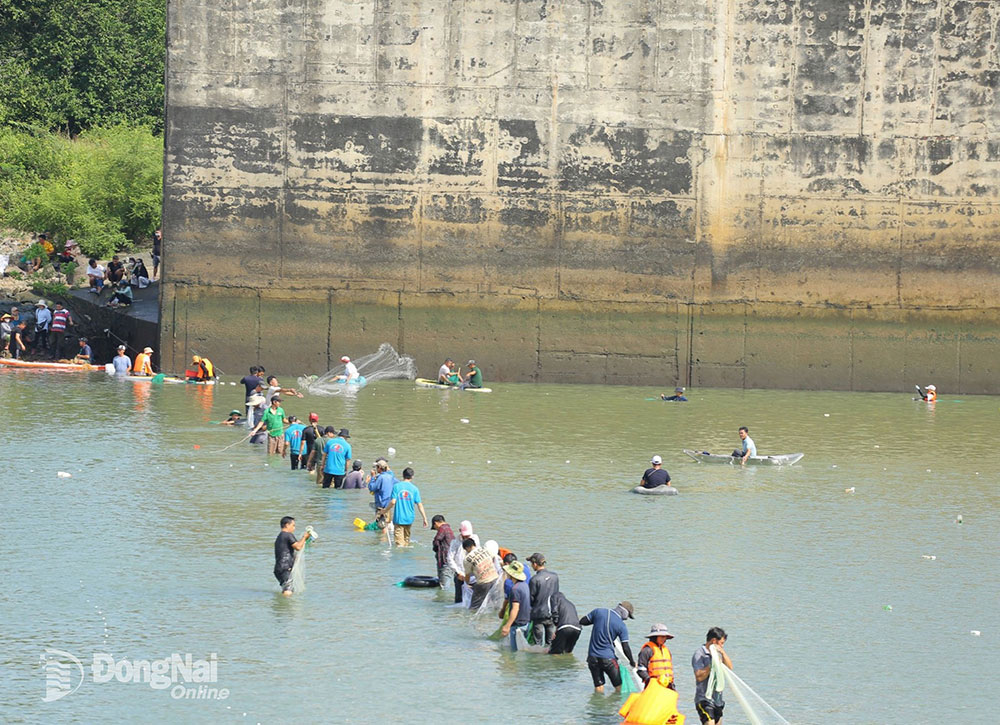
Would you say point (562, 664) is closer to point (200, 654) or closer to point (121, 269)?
point (200, 654)

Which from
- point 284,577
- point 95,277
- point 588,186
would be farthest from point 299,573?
point 95,277

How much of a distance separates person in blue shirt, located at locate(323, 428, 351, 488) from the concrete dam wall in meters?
14.8

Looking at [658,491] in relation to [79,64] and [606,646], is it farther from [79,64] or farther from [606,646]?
[79,64]

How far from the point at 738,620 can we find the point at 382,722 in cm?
584

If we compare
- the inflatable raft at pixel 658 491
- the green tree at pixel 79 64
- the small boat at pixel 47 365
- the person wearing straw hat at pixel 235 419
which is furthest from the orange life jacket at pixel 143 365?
the green tree at pixel 79 64

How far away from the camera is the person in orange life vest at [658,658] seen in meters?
14.9

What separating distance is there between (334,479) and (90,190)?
31.3 metres

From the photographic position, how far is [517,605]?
57.1 ft

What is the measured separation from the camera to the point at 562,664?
17141 millimetres

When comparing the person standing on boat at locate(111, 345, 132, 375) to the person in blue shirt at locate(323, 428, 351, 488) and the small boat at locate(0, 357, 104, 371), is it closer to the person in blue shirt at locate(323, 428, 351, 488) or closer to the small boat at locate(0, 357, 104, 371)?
the small boat at locate(0, 357, 104, 371)

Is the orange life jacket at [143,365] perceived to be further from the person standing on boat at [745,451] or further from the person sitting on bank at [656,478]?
the person sitting on bank at [656,478]

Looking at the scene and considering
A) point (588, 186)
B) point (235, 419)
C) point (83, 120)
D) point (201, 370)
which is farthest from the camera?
point (83, 120)

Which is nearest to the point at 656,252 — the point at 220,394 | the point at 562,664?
the point at 220,394

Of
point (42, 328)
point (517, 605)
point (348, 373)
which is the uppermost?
point (42, 328)
